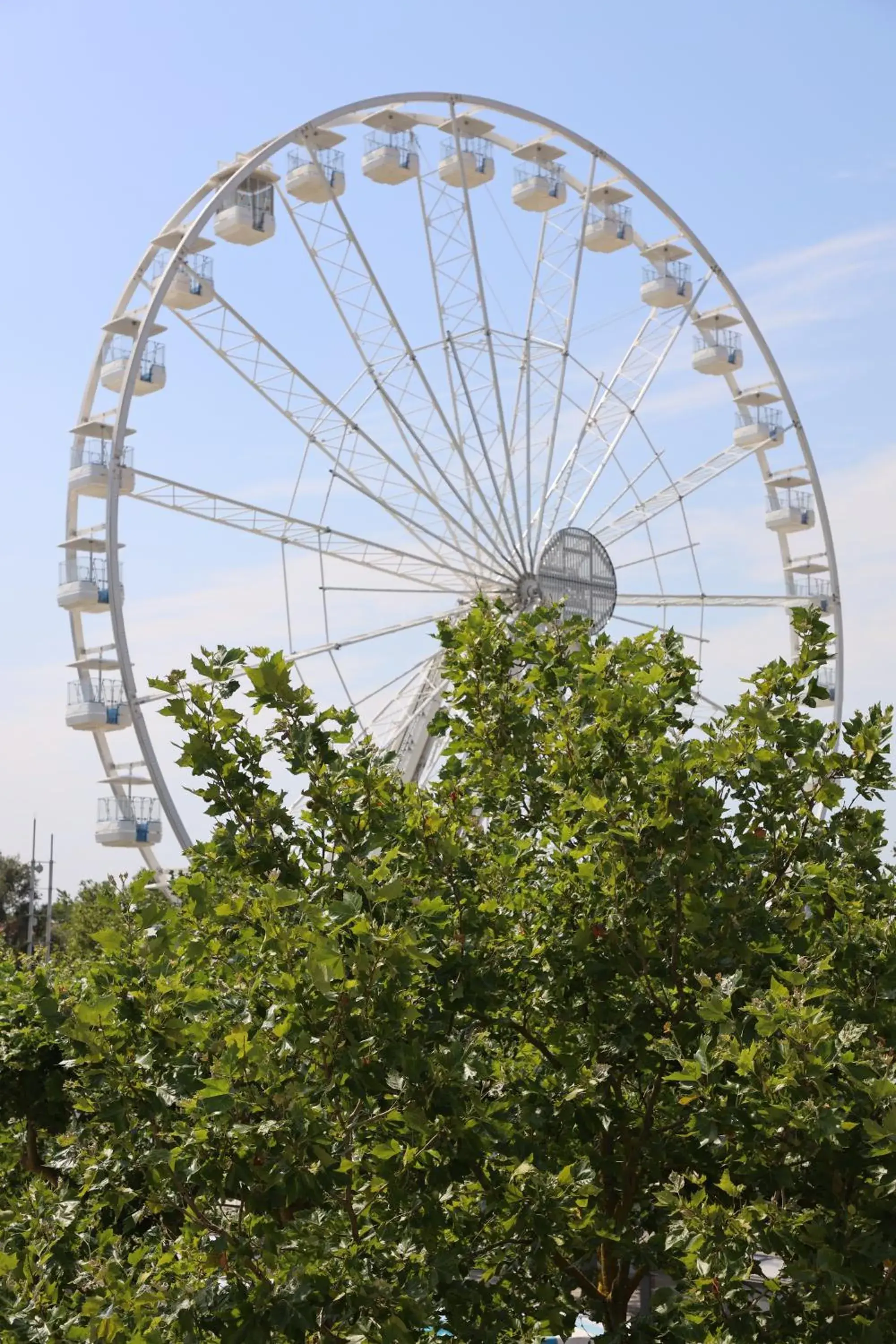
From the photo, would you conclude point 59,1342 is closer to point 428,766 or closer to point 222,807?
point 222,807

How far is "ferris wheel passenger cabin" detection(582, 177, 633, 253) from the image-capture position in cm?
3484

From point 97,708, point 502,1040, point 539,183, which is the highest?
point 539,183

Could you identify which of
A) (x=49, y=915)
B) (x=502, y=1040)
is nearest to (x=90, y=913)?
(x=49, y=915)

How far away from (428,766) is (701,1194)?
21.8 m

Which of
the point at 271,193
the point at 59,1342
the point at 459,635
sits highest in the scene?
the point at 271,193

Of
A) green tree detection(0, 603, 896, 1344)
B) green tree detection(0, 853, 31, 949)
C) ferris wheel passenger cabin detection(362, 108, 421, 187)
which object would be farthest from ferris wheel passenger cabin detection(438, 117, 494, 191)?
green tree detection(0, 853, 31, 949)

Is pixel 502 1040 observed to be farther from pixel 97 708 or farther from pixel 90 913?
pixel 90 913

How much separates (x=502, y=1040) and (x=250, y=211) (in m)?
23.9

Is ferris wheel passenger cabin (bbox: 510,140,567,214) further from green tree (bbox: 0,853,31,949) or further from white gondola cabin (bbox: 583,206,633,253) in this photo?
green tree (bbox: 0,853,31,949)

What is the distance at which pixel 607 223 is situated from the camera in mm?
35031

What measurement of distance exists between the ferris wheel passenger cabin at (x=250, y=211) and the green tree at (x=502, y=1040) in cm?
2222

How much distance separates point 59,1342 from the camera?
6.00 m

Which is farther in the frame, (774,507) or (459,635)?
(774,507)

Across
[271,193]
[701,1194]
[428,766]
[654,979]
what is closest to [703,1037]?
[701,1194]
